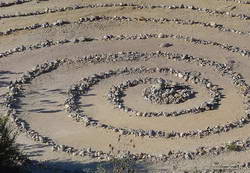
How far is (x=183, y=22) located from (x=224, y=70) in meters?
3.54

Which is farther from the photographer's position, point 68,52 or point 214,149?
point 68,52

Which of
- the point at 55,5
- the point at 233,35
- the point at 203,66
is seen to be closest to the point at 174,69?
the point at 203,66

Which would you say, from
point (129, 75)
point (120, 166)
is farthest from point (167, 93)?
point (120, 166)

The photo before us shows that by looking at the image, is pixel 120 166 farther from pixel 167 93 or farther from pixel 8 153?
pixel 167 93

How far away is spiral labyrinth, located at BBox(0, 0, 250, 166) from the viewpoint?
1994cm

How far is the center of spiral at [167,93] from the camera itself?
71.4 ft

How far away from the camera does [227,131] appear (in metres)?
20.1

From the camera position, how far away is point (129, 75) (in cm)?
2323

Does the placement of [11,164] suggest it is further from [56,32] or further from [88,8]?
[88,8]

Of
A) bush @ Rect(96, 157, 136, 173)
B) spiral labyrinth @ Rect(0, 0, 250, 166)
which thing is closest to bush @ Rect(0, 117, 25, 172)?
spiral labyrinth @ Rect(0, 0, 250, 166)

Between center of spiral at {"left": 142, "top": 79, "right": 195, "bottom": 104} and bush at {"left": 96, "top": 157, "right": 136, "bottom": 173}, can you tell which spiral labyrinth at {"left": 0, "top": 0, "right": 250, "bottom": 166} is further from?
bush at {"left": 96, "top": 157, "right": 136, "bottom": 173}

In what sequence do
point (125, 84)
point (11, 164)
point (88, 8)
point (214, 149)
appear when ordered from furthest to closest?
point (88, 8)
point (125, 84)
point (214, 149)
point (11, 164)

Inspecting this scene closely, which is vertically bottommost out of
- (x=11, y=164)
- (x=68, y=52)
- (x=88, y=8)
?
(x=11, y=164)

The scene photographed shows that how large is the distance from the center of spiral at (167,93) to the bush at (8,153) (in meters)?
5.07
